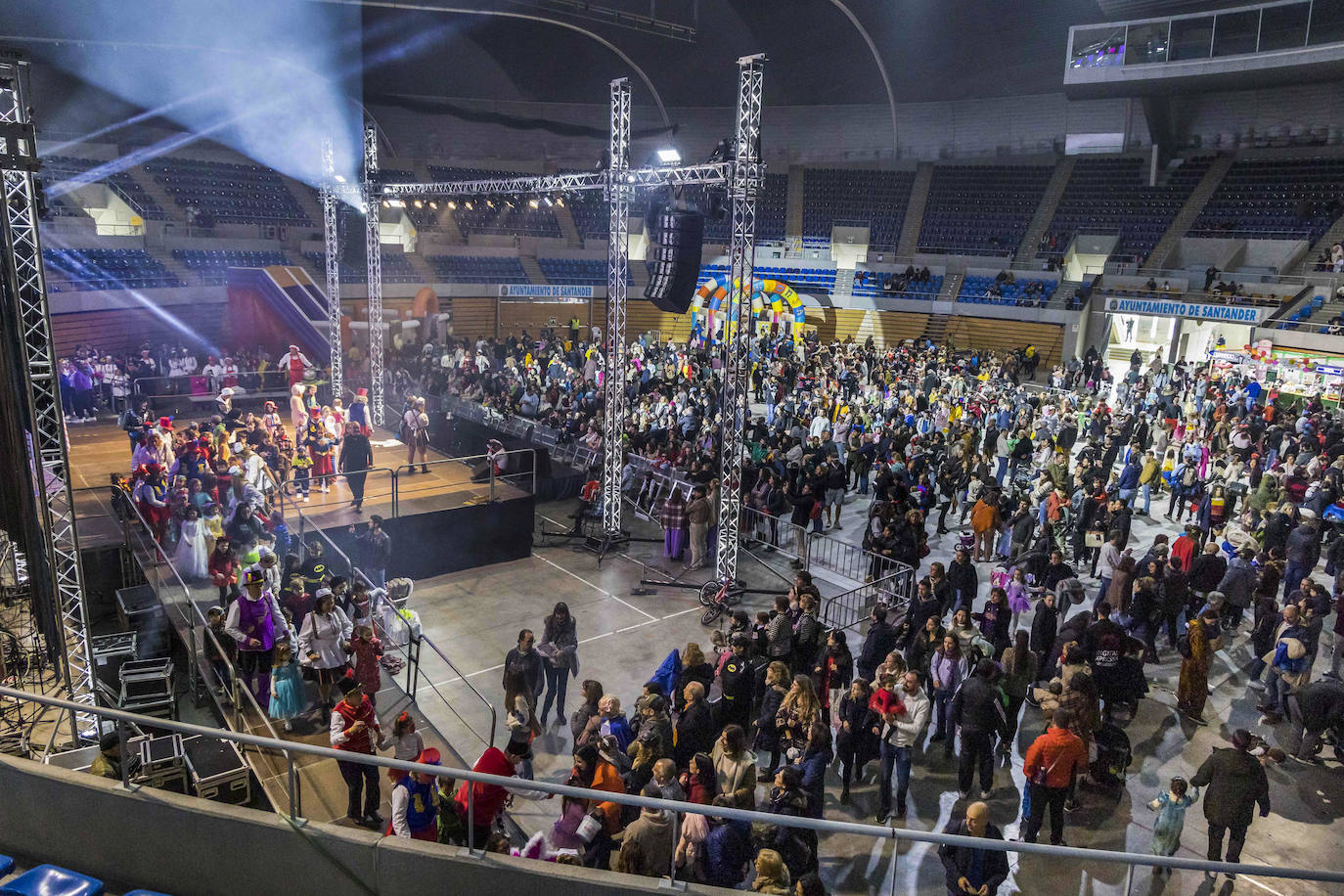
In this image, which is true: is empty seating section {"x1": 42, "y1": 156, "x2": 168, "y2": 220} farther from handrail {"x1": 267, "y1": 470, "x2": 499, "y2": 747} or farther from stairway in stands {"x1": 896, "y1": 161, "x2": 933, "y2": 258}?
stairway in stands {"x1": 896, "y1": 161, "x2": 933, "y2": 258}

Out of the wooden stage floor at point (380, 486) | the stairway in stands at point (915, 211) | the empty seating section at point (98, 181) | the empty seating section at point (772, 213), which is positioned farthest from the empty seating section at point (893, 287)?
the empty seating section at point (98, 181)

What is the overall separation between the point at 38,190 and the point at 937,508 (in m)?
12.8

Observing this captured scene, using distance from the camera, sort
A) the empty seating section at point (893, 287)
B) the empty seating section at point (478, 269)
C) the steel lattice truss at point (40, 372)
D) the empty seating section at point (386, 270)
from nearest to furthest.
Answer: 1. the steel lattice truss at point (40, 372)
2. the empty seating section at point (386, 270)
3. the empty seating section at point (893, 287)
4. the empty seating section at point (478, 269)

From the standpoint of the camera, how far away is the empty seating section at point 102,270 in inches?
888

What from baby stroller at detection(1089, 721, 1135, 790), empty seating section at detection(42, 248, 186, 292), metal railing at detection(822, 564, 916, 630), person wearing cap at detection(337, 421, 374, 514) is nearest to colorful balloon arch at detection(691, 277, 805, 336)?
empty seating section at detection(42, 248, 186, 292)

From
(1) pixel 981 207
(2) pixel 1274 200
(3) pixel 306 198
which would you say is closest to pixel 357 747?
(3) pixel 306 198

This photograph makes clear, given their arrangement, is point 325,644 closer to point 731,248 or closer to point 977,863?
point 977,863

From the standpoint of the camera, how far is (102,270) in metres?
23.5

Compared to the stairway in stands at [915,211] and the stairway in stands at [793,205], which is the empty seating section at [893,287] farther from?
the stairway in stands at [793,205]

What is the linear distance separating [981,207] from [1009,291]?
21.4 feet

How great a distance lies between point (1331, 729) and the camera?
7.50m

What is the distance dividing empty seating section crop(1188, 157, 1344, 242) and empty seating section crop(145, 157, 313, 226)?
3283 centimetres

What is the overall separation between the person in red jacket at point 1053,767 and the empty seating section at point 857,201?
33.8 metres

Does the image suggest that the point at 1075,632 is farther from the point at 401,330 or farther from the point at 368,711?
the point at 401,330
